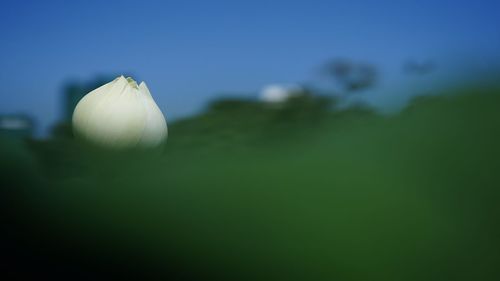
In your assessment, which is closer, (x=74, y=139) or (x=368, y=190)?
(x=368, y=190)

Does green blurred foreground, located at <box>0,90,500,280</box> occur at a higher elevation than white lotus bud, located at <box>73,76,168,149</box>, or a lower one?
lower

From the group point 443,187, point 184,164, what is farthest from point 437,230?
point 184,164

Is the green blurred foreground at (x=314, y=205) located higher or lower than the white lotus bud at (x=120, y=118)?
lower

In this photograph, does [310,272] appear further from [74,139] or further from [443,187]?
[74,139]
